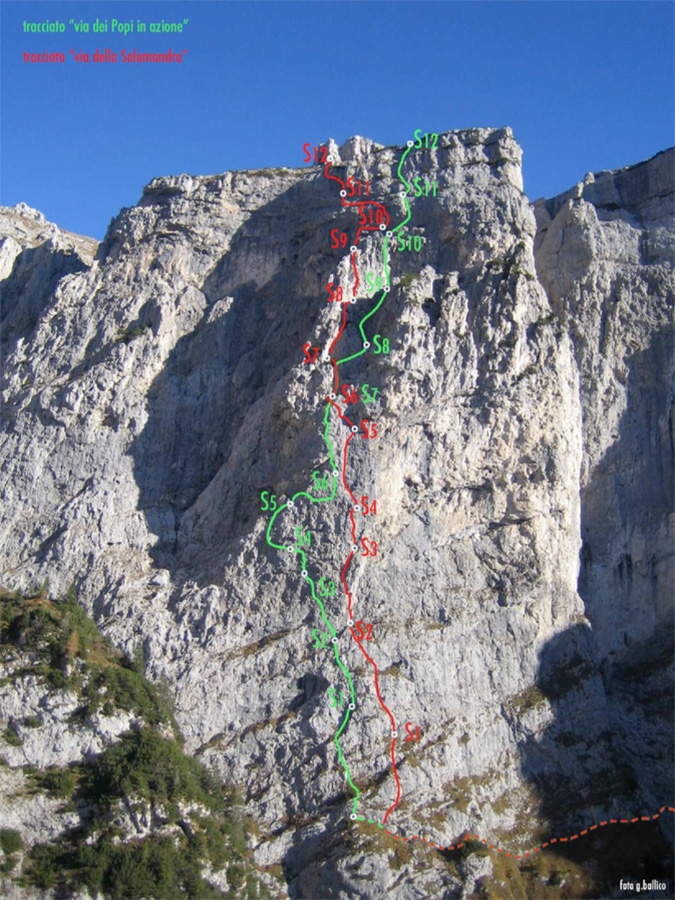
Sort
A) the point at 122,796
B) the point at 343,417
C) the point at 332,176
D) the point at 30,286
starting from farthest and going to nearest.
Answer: the point at 30,286 < the point at 332,176 < the point at 343,417 < the point at 122,796

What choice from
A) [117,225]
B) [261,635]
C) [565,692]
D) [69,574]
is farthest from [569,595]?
[117,225]

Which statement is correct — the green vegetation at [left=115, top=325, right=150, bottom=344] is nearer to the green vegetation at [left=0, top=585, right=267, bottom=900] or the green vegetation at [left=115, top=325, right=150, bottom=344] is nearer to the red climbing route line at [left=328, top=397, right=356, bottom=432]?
the red climbing route line at [left=328, top=397, right=356, bottom=432]

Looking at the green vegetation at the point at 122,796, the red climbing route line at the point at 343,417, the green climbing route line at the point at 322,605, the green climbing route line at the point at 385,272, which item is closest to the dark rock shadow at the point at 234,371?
the green climbing route line at the point at 322,605

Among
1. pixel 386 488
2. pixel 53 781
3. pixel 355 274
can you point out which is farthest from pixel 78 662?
pixel 355 274

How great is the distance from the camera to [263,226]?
46250 mm

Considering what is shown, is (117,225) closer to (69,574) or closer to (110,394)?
(110,394)

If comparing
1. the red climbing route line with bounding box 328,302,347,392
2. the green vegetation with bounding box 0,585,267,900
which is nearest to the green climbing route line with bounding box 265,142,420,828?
the red climbing route line with bounding box 328,302,347,392

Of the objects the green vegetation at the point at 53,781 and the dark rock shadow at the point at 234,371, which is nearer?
the green vegetation at the point at 53,781

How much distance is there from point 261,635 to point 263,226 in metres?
18.9

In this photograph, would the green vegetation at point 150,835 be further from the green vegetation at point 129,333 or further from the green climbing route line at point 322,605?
the green vegetation at point 129,333

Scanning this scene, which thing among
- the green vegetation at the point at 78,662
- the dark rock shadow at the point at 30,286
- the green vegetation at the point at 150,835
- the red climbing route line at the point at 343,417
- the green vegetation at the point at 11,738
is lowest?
the green vegetation at the point at 150,835

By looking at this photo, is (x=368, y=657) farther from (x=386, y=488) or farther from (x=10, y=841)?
(x=10, y=841)

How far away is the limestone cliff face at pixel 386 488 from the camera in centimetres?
3347

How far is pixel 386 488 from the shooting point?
36.3 metres
